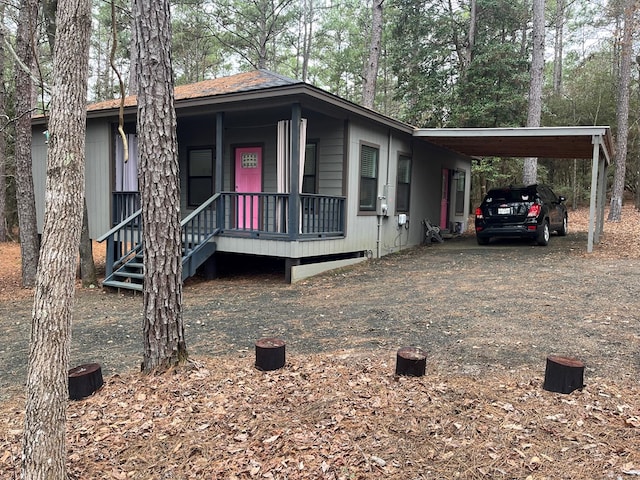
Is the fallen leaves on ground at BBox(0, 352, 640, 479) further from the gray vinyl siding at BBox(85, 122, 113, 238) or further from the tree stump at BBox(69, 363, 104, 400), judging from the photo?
the gray vinyl siding at BBox(85, 122, 113, 238)

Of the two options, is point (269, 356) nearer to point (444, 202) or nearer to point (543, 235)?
point (543, 235)

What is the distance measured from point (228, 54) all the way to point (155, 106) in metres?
25.7

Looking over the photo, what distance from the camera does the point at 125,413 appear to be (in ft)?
10.6

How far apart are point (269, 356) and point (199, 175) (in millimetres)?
8118

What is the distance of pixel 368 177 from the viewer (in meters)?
9.82

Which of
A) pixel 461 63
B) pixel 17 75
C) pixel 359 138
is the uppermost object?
pixel 461 63

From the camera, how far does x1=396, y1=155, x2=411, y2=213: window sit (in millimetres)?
11133

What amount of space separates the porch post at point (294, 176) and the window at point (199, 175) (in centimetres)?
373

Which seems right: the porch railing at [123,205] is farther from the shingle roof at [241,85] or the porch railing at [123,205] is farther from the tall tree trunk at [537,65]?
the tall tree trunk at [537,65]

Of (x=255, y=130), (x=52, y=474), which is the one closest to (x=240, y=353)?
(x=52, y=474)

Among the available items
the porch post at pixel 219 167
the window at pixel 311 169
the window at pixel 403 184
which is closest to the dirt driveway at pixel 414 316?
the porch post at pixel 219 167

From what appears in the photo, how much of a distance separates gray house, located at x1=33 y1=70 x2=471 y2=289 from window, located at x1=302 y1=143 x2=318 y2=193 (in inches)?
0.8

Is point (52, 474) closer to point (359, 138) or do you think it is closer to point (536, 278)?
point (536, 278)

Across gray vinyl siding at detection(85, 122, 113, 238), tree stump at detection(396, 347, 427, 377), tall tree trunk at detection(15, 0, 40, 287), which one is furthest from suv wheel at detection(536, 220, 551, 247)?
tall tree trunk at detection(15, 0, 40, 287)
